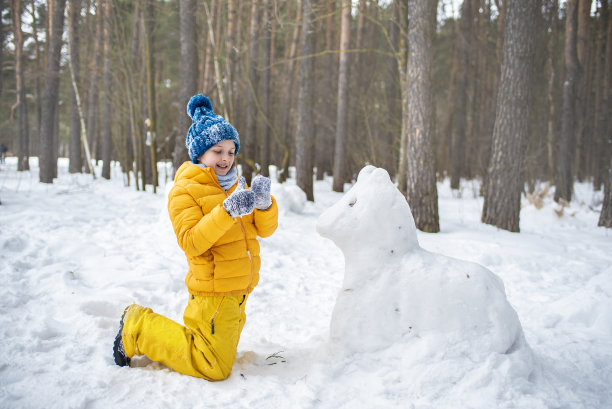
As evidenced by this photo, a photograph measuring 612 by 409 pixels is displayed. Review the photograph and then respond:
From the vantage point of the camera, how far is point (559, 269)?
13.8 ft

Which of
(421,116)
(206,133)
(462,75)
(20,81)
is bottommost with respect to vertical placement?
(206,133)

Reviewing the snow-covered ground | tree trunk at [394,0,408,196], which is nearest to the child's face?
the snow-covered ground

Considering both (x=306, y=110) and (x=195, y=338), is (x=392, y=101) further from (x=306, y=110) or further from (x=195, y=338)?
(x=195, y=338)

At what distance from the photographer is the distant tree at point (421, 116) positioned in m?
5.68

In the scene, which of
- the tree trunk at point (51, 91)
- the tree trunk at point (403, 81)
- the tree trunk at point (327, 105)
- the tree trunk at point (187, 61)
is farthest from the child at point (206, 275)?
the tree trunk at point (327, 105)

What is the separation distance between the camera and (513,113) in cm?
603

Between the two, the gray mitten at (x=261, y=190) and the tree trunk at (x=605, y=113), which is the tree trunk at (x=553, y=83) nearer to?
the tree trunk at (x=605, y=113)

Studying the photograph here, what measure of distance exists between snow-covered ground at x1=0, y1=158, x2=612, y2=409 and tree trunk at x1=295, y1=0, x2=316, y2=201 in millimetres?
3689

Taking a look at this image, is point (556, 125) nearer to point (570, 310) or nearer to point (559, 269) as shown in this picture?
point (559, 269)

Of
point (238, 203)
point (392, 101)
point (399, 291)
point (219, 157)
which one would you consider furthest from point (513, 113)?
point (392, 101)

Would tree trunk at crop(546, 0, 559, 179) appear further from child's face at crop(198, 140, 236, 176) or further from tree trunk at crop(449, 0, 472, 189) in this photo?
child's face at crop(198, 140, 236, 176)

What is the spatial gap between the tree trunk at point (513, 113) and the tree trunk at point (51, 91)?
33.8ft

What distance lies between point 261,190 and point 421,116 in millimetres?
4404

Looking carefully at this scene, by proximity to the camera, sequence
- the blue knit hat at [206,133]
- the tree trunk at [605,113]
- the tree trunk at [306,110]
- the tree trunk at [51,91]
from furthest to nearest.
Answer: the tree trunk at [605,113] < the tree trunk at [51,91] < the tree trunk at [306,110] < the blue knit hat at [206,133]
